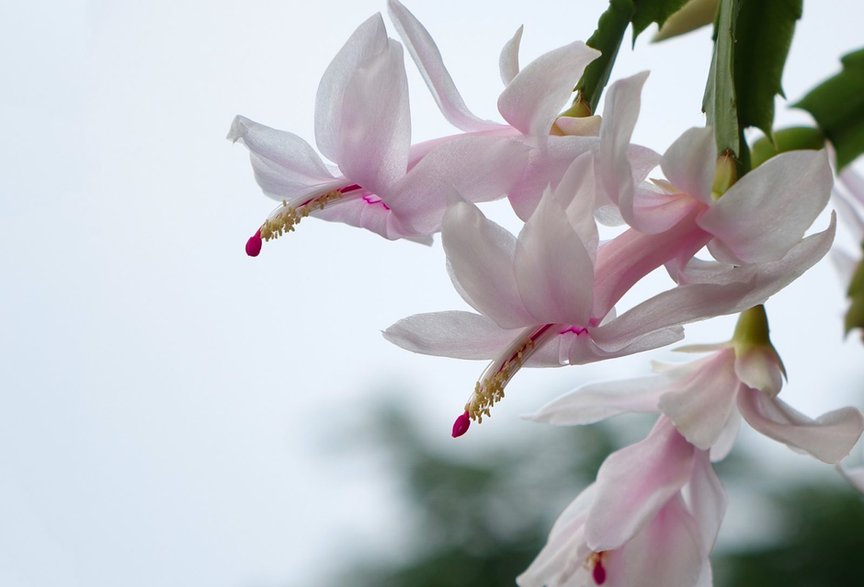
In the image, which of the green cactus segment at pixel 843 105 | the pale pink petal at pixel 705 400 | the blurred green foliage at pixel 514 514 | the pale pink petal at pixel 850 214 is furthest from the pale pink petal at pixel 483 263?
the blurred green foliage at pixel 514 514

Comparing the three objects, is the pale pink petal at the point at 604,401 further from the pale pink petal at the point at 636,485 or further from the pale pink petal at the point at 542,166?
the pale pink petal at the point at 542,166

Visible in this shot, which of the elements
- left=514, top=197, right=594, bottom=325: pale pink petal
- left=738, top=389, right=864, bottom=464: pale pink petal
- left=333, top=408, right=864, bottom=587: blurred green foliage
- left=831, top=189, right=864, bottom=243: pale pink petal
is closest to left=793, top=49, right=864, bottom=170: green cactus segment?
left=831, top=189, right=864, bottom=243: pale pink petal

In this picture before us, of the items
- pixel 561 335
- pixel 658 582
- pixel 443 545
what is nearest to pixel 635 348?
pixel 561 335

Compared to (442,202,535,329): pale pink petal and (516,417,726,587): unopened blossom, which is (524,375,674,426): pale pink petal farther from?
(442,202,535,329): pale pink petal

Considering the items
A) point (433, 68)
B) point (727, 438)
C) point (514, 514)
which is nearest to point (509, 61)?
point (433, 68)

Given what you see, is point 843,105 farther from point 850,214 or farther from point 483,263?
point 483,263
